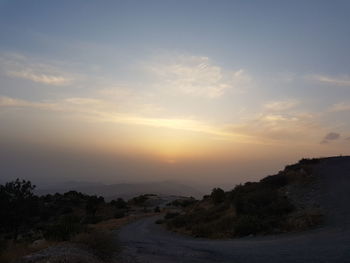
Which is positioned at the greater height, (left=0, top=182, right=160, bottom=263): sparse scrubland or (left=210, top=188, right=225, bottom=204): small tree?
(left=210, top=188, right=225, bottom=204): small tree

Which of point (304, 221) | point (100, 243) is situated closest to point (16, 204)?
point (304, 221)

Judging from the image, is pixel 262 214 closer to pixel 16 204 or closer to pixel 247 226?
pixel 247 226

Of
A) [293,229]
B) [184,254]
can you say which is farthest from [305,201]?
[184,254]

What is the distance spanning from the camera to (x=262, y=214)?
28.7 metres

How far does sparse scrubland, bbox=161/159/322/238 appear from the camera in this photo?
2584 cm

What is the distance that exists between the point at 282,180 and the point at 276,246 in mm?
19522

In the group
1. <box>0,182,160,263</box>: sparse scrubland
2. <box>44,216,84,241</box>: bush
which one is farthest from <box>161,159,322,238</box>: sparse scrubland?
<box>44,216,84,241</box>: bush

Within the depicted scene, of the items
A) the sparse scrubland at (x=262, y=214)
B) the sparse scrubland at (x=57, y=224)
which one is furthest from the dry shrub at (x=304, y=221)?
the sparse scrubland at (x=57, y=224)

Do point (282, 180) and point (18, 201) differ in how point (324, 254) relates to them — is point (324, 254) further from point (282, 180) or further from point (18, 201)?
point (18, 201)

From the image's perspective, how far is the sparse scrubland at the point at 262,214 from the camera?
25839 mm

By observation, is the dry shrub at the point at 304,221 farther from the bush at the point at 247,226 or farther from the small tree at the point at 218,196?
the small tree at the point at 218,196

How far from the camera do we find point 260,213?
28.9 metres

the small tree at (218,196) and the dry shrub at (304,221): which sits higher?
the small tree at (218,196)

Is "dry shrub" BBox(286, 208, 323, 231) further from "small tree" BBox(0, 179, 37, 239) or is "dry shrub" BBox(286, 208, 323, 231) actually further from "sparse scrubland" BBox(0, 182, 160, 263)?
"small tree" BBox(0, 179, 37, 239)
